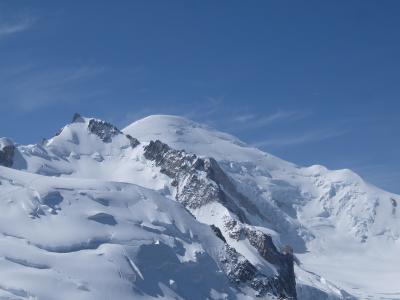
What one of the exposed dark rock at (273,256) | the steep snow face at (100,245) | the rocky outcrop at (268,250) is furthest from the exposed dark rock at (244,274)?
the exposed dark rock at (273,256)

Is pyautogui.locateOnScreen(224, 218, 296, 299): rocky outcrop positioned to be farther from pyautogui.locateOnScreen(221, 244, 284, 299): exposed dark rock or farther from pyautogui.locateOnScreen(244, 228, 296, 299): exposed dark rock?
pyautogui.locateOnScreen(221, 244, 284, 299): exposed dark rock

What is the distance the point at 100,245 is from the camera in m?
145

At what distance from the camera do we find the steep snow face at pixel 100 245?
129875mm

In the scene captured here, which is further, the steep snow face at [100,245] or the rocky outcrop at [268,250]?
the rocky outcrop at [268,250]

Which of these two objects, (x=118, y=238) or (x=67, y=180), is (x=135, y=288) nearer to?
(x=118, y=238)

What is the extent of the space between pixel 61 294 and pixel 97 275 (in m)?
9.96

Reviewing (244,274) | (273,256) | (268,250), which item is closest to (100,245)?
(244,274)

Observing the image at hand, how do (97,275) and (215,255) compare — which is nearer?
(97,275)

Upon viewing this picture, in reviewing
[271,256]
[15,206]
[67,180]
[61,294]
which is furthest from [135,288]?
[271,256]

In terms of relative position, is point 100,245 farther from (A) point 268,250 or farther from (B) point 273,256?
(B) point 273,256

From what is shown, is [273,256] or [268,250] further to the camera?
[273,256]

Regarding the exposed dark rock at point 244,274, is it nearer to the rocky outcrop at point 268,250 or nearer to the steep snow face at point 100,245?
the steep snow face at point 100,245

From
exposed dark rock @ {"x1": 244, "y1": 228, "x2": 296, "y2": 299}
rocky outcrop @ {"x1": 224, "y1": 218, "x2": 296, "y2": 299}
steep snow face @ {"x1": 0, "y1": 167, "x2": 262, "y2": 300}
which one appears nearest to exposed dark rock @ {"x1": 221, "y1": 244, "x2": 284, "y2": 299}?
steep snow face @ {"x1": 0, "y1": 167, "x2": 262, "y2": 300}

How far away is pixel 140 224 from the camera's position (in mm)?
157625
